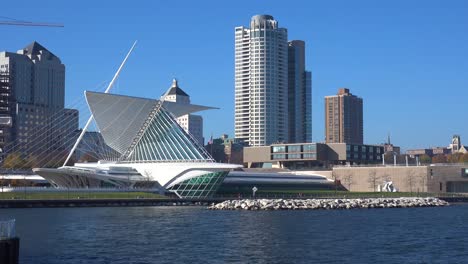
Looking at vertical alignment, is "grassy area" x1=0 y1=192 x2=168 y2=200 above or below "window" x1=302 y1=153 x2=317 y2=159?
below

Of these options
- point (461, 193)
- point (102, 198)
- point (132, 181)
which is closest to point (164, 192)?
point (132, 181)

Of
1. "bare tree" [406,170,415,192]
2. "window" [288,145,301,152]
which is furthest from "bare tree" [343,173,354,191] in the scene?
"window" [288,145,301,152]

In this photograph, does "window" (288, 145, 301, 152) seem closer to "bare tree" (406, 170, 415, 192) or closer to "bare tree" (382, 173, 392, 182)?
"bare tree" (382, 173, 392, 182)

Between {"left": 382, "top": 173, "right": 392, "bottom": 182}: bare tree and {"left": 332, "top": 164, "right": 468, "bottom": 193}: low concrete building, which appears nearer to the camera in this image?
{"left": 332, "top": 164, "right": 468, "bottom": 193}: low concrete building

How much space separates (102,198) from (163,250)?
184 feet

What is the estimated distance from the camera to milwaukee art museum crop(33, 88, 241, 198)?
10862cm

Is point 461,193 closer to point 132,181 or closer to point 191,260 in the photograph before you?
point 132,181

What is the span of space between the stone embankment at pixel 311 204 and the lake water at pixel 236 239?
16545 mm

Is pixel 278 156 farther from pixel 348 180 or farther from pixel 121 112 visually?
pixel 121 112

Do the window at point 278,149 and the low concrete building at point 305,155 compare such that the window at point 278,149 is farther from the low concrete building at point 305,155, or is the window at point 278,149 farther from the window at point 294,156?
the window at point 294,156

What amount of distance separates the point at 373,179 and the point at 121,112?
169ft

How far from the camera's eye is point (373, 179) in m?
142

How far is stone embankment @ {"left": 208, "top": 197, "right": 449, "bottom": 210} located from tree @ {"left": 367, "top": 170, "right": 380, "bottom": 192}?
118 ft

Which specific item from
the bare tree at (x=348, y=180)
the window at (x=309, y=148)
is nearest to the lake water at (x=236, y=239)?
the bare tree at (x=348, y=180)
